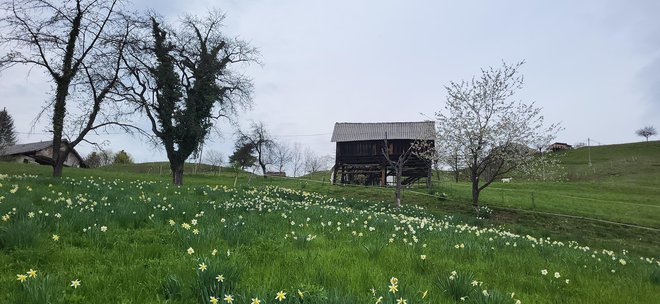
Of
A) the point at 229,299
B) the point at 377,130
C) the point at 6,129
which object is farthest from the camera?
the point at 6,129

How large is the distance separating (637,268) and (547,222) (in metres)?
18.7

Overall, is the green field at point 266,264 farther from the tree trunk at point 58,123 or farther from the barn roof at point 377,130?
the barn roof at point 377,130

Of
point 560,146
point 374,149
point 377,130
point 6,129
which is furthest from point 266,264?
point 560,146

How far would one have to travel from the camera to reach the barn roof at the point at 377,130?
51031 millimetres

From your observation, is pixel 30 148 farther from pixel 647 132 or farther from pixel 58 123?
pixel 647 132

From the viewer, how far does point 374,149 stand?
51.3 meters

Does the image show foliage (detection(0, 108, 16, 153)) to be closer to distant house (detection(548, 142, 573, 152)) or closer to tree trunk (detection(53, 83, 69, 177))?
tree trunk (detection(53, 83, 69, 177))

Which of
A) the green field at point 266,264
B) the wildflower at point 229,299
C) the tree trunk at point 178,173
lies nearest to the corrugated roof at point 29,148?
the tree trunk at point 178,173

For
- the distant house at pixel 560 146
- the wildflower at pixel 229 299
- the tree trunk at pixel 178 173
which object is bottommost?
the wildflower at pixel 229 299

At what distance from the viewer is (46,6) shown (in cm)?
2038

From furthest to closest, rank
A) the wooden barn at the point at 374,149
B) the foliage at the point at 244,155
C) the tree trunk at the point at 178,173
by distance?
the foliage at the point at 244,155 < the wooden barn at the point at 374,149 < the tree trunk at the point at 178,173

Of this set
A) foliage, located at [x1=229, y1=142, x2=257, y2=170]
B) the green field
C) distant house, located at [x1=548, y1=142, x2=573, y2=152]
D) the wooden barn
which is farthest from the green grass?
distant house, located at [x1=548, y1=142, x2=573, y2=152]

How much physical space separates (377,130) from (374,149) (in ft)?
10.1

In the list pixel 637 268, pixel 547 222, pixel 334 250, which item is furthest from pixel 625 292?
pixel 547 222
